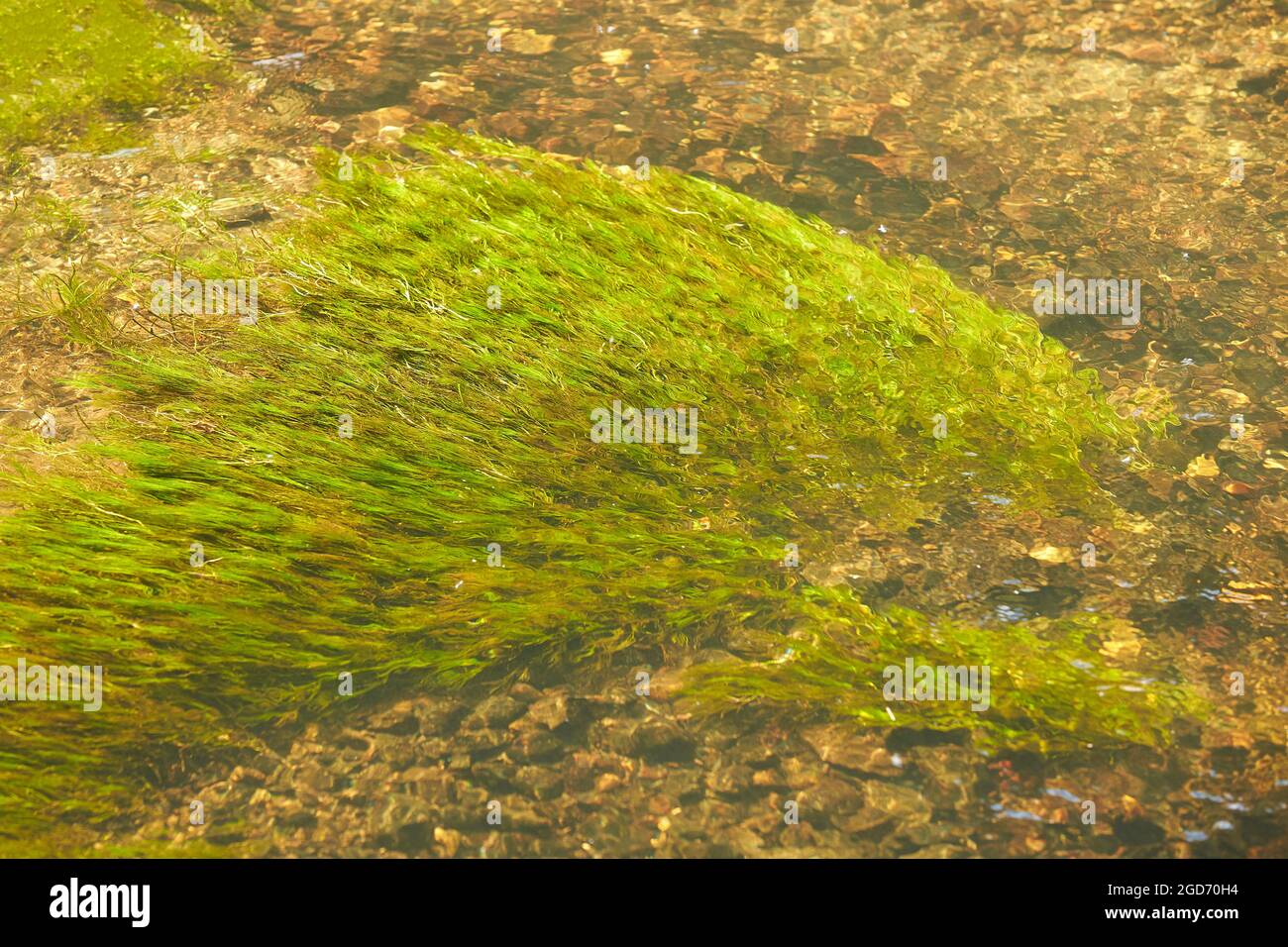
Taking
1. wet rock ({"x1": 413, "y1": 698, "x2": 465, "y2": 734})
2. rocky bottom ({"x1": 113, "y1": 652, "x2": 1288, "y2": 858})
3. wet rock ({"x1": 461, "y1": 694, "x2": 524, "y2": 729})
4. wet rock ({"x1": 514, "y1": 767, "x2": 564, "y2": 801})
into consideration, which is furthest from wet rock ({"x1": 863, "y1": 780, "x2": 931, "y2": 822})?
wet rock ({"x1": 413, "y1": 698, "x2": 465, "y2": 734})

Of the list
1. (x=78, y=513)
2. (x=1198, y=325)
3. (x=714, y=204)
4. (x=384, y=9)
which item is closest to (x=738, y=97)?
(x=714, y=204)

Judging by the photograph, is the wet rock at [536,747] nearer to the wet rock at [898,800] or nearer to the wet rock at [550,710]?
the wet rock at [550,710]

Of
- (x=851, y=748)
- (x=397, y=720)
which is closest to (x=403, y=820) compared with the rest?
(x=397, y=720)

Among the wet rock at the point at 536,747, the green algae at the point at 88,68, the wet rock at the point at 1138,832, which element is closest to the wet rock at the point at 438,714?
the wet rock at the point at 536,747

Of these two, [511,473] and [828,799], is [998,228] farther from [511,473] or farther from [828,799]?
[828,799]

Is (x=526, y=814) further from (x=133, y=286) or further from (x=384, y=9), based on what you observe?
(x=384, y=9)

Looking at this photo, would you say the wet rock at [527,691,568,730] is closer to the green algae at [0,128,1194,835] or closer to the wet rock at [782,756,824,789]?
the green algae at [0,128,1194,835]
